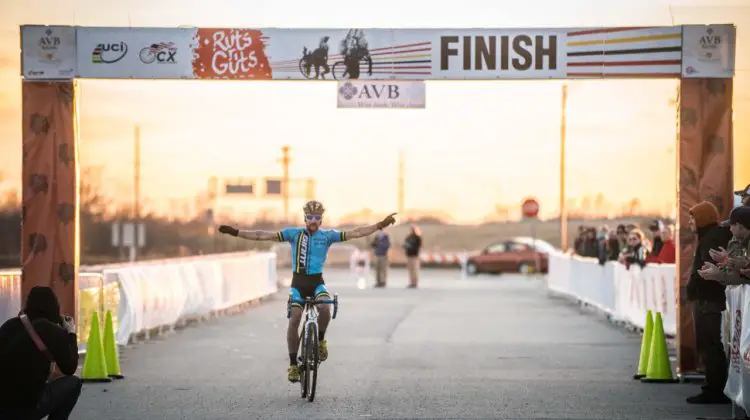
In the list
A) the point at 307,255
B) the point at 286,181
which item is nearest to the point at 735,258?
the point at 307,255

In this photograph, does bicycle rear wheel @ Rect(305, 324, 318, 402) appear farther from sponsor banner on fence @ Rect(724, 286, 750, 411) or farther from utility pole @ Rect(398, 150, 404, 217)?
utility pole @ Rect(398, 150, 404, 217)

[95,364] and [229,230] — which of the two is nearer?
[229,230]

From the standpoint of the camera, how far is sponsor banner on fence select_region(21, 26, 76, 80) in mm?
15250

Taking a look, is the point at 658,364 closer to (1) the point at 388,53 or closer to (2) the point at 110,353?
(1) the point at 388,53

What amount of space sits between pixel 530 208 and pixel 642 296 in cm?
2844

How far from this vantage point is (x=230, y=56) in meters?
15.7

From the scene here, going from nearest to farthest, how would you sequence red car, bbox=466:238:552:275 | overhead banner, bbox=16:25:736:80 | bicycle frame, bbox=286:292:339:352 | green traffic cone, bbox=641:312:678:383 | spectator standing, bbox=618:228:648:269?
bicycle frame, bbox=286:292:339:352, green traffic cone, bbox=641:312:678:383, overhead banner, bbox=16:25:736:80, spectator standing, bbox=618:228:648:269, red car, bbox=466:238:552:275

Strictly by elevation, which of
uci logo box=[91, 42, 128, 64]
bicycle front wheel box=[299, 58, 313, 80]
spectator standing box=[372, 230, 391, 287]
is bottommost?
spectator standing box=[372, 230, 391, 287]

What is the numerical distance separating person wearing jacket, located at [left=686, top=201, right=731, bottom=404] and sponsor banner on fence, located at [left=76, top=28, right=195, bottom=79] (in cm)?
576

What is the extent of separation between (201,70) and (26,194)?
228 centimetres

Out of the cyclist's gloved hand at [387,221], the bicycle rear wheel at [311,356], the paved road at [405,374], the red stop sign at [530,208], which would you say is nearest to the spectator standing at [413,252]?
the red stop sign at [530,208]

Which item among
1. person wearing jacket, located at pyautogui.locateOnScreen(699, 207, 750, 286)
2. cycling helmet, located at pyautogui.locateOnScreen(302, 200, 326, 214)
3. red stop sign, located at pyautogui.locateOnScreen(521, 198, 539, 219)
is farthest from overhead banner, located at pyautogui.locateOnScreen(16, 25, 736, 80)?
Result: red stop sign, located at pyautogui.locateOnScreen(521, 198, 539, 219)

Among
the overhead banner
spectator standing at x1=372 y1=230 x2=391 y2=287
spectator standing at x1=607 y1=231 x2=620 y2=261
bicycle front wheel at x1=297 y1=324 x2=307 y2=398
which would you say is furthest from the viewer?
spectator standing at x1=372 y1=230 x2=391 y2=287

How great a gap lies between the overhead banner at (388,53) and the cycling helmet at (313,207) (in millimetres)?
1904
